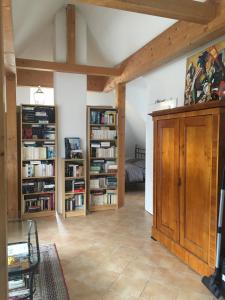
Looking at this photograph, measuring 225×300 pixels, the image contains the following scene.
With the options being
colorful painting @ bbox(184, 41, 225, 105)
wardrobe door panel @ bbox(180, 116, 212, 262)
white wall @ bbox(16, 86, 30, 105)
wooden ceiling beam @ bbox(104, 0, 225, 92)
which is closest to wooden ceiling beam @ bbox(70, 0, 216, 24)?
wooden ceiling beam @ bbox(104, 0, 225, 92)

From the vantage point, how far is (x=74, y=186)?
179 inches

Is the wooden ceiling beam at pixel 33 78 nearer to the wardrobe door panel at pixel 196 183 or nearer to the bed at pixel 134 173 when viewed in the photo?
the bed at pixel 134 173

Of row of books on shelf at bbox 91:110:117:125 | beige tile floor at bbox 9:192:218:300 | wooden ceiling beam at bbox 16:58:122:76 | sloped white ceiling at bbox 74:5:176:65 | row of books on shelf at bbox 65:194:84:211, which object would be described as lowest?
beige tile floor at bbox 9:192:218:300

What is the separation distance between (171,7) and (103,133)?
9.26 ft

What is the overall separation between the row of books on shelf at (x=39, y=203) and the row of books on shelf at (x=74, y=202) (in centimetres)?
27

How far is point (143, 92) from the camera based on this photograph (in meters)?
6.32

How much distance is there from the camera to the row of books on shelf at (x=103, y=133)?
15.8ft

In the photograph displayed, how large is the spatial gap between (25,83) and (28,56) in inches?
21.3

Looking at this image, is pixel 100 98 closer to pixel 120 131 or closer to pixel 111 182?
pixel 120 131

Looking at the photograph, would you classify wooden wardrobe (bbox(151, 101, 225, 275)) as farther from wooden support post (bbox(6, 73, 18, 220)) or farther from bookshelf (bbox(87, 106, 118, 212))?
wooden support post (bbox(6, 73, 18, 220))

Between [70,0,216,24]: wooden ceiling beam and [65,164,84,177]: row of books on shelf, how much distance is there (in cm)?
274

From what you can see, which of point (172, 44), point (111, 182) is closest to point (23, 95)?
point (111, 182)

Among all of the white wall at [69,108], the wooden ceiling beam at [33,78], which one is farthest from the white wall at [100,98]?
the white wall at [69,108]

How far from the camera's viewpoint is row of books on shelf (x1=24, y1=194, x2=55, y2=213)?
4.42 m
